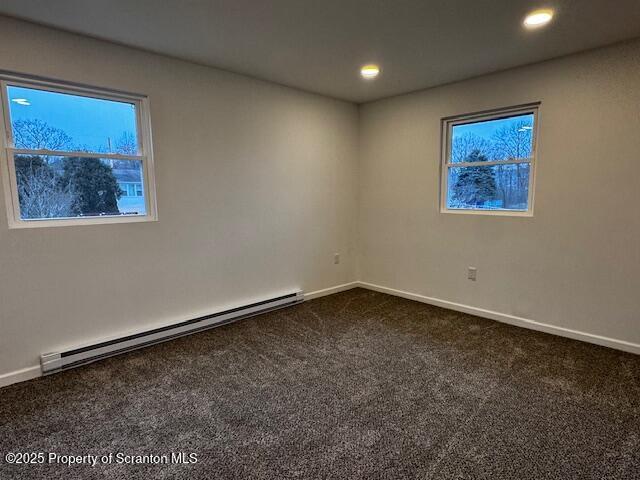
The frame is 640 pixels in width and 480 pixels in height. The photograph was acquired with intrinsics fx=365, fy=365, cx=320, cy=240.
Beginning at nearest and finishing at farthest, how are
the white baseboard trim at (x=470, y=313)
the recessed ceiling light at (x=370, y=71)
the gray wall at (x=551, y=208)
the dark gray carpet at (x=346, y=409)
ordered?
1. the dark gray carpet at (x=346, y=409)
2. the white baseboard trim at (x=470, y=313)
3. the gray wall at (x=551, y=208)
4. the recessed ceiling light at (x=370, y=71)

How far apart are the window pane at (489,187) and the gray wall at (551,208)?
0.14m

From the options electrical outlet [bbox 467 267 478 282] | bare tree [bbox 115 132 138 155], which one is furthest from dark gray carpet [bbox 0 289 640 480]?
bare tree [bbox 115 132 138 155]

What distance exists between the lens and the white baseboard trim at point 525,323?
9.70ft

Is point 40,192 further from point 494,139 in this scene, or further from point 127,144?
point 494,139

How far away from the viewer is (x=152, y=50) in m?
2.89

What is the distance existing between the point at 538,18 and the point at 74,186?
342 centimetres

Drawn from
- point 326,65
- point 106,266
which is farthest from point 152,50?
point 106,266

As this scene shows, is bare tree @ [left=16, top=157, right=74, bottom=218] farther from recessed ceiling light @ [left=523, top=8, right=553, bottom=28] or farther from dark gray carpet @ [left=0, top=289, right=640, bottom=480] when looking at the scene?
recessed ceiling light @ [left=523, top=8, right=553, bottom=28]

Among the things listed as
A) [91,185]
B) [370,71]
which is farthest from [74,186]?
[370,71]

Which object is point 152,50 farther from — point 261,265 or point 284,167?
point 261,265

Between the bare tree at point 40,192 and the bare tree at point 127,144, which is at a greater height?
the bare tree at point 127,144

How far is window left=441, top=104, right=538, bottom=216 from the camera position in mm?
3385

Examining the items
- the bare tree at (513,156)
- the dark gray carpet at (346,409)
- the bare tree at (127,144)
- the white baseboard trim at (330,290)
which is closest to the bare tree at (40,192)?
the bare tree at (127,144)

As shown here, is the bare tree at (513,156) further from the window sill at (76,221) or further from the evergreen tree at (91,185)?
the evergreen tree at (91,185)
